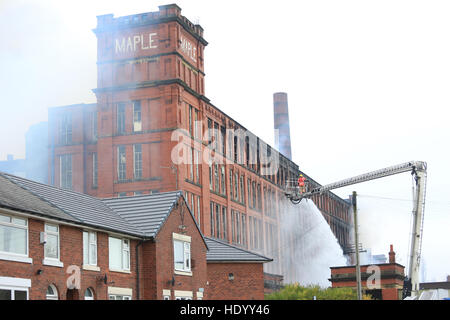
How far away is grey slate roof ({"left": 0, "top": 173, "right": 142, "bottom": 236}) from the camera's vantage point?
27406 mm

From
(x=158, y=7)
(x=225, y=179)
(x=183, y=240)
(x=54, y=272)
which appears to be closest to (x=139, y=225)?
(x=183, y=240)

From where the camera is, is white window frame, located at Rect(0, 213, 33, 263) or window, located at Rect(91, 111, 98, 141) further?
window, located at Rect(91, 111, 98, 141)

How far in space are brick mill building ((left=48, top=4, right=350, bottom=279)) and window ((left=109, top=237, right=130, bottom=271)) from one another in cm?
2551

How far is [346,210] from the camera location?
126m

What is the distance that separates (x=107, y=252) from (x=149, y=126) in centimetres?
3014

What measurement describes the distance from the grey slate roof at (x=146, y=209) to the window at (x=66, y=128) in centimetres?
2950

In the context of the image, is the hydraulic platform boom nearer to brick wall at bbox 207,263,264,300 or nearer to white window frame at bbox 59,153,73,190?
brick wall at bbox 207,263,264,300

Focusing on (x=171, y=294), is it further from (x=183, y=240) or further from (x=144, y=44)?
(x=144, y=44)

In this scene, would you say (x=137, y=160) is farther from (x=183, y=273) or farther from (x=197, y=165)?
(x=183, y=273)

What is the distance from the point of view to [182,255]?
35.7 meters

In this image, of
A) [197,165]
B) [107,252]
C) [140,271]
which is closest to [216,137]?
[197,165]

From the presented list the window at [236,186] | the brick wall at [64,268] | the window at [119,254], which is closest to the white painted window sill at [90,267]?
the brick wall at [64,268]

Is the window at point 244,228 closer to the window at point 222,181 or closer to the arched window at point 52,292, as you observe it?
the window at point 222,181

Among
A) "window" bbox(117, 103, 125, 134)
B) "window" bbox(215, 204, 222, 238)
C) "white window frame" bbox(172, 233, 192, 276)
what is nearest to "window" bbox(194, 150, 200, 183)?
"window" bbox(215, 204, 222, 238)
